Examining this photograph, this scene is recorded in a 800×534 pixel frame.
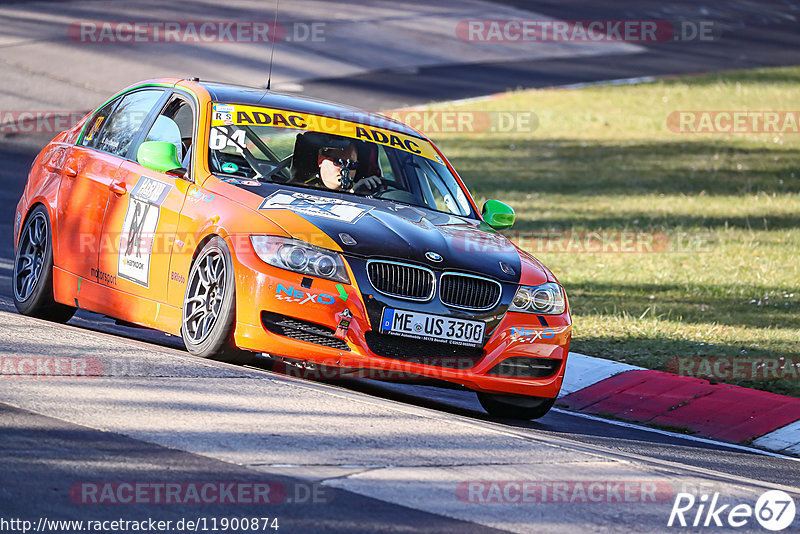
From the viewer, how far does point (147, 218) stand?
8336 millimetres

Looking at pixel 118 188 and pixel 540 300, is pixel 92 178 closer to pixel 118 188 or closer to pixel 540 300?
pixel 118 188

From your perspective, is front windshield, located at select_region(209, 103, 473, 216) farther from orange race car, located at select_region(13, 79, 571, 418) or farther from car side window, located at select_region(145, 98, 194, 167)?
car side window, located at select_region(145, 98, 194, 167)

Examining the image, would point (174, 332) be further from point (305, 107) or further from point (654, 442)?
point (654, 442)

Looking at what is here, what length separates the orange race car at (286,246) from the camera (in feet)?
24.5

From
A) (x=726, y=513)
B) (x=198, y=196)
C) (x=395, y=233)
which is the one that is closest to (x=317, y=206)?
(x=395, y=233)

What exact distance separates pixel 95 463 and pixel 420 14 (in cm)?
2804

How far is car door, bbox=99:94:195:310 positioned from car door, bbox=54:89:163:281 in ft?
0.38

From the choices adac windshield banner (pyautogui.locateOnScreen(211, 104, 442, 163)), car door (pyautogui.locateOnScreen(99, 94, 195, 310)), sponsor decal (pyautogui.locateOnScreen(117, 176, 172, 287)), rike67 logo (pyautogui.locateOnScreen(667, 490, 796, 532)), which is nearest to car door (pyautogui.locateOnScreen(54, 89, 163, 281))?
car door (pyautogui.locateOnScreen(99, 94, 195, 310))

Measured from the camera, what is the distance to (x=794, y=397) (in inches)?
376

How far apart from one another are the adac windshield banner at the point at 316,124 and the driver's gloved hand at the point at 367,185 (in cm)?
32

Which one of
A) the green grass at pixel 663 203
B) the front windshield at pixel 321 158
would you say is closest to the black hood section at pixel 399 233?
the front windshield at pixel 321 158

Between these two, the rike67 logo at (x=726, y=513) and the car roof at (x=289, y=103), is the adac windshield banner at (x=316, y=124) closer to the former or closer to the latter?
the car roof at (x=289, y=103)

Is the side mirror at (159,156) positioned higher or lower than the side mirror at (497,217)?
higher

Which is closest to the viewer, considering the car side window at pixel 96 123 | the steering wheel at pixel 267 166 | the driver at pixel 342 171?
the steering wheel at pixel 267 166
